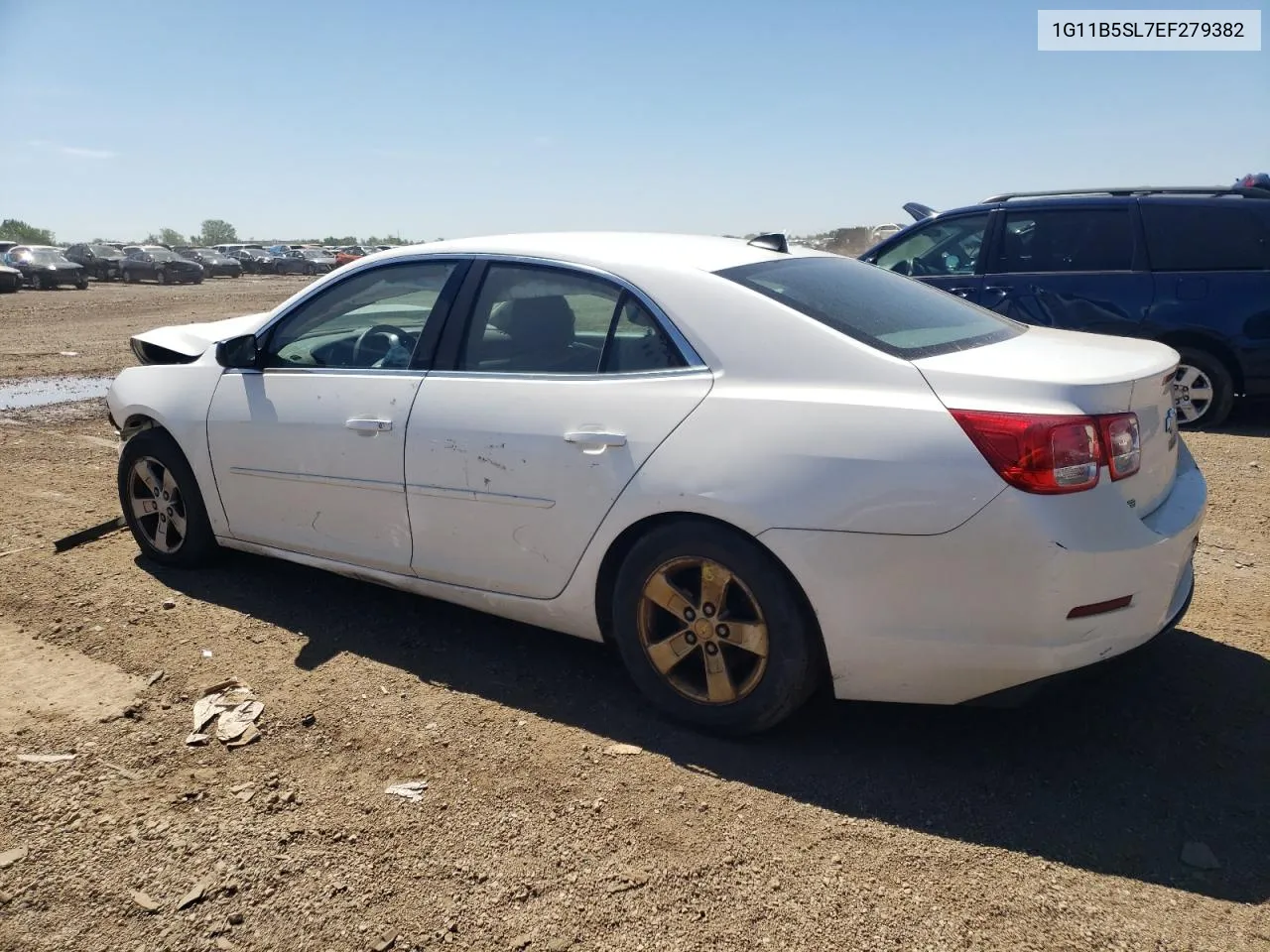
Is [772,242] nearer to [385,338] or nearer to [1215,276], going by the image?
[385,338]

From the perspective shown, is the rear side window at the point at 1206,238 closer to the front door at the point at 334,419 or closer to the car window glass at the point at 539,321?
the car window glass at the point at 539,321

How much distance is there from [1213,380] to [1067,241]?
155 centimetres

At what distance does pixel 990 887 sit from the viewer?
2.57 meters

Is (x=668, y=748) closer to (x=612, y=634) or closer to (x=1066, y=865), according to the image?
(x=612, y=634)

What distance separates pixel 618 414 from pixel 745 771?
119cm

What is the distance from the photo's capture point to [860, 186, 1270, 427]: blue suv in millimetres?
7625

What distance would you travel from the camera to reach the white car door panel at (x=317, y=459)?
388 cm

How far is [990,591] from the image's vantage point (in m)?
2.78

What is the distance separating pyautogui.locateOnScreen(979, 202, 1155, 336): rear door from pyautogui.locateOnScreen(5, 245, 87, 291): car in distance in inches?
1313

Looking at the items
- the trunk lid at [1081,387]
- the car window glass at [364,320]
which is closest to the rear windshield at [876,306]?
the trunk lid at [1081,387]

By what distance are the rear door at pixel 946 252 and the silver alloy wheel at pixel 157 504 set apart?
5.86 metres

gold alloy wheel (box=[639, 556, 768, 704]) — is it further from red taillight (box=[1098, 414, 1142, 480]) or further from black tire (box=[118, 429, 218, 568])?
black tire (box=[118, 429, 218, 568])

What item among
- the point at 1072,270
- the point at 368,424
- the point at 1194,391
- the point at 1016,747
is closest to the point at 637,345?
the point at 368,424

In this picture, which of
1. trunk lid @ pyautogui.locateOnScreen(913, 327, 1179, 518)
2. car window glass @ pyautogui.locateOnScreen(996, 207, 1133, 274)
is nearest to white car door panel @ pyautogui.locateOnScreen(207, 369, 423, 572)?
trunk lid @ pyautogui.locateOnScreen(913, 327, 1179, 518)
